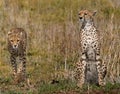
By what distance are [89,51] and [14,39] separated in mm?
2722

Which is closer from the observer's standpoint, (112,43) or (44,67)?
(112,43)

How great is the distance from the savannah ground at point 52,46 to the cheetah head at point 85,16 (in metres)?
1.22

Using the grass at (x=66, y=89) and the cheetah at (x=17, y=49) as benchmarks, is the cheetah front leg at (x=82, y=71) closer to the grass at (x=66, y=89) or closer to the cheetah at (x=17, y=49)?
the grass at (x=66, y=89)

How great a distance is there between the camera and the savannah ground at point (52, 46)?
9680 millimetres

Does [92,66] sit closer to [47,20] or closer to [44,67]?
[44,67]

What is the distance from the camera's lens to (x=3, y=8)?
17.9 metres

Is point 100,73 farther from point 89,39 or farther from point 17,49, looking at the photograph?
point 17,49

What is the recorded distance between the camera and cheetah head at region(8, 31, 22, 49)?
38.2ft

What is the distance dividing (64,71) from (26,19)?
5337 mm

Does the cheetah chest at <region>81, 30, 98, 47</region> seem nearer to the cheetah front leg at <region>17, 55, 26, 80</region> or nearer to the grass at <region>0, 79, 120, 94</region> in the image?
the grass at <region>0, 79, 120, 94</region>

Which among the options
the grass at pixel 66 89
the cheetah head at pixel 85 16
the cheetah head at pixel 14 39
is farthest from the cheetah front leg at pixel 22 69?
the cheetah head at pixel 85 16

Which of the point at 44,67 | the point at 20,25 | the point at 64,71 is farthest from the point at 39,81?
the point at 20,25

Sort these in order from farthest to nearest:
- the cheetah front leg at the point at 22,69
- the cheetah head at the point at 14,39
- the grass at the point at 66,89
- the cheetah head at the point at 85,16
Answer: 1. the cheetah head at the point at 14,39
2. the cheetah front leg at the point at 22,69
3. the cheetah head at the point at 85,16
4. the grass at the point at 66,89

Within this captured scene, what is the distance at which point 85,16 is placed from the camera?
944cm
